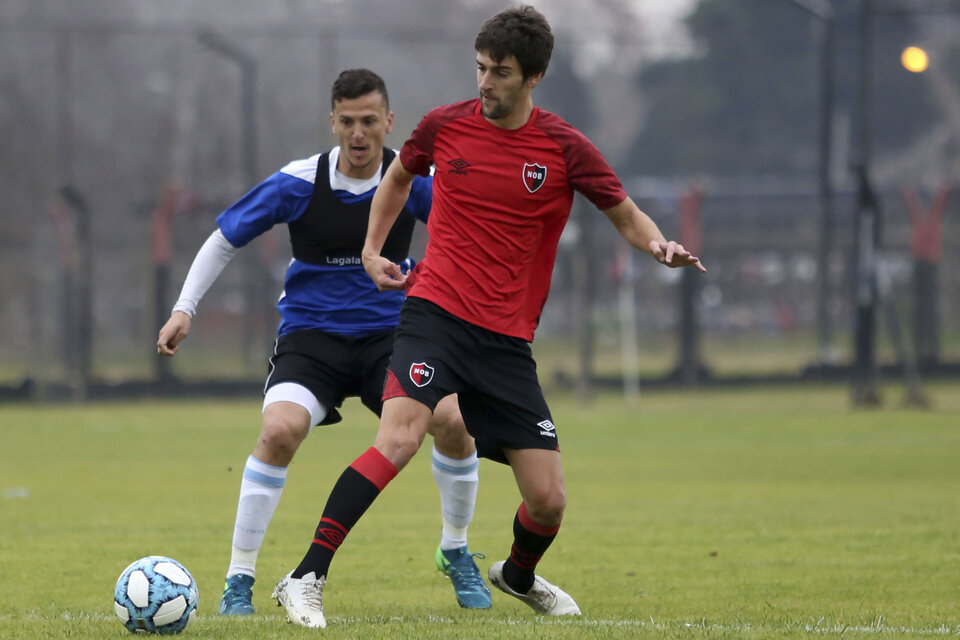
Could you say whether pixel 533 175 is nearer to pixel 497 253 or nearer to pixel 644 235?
pixel 497 253

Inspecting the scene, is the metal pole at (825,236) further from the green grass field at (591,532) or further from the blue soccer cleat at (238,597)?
the blue soccer cleat at (238,597)

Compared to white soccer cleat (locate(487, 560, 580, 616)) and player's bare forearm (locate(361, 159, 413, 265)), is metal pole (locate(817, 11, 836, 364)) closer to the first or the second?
white soccer cleat (locate(487, 560, 580, 616))

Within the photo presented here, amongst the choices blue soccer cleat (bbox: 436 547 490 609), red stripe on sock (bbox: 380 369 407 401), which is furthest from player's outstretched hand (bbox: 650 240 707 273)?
blue soccer cleat (bbox: 436 547 490 609)

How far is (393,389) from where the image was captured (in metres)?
5.04

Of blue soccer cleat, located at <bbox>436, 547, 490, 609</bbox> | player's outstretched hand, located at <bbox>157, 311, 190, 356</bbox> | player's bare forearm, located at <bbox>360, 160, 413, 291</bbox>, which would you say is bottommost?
blue soccer cleat, located at <bbox>436, 547, 490, 609</bbox>

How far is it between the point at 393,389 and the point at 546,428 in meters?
0.62

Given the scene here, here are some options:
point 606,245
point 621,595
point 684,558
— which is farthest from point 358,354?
point 606,245

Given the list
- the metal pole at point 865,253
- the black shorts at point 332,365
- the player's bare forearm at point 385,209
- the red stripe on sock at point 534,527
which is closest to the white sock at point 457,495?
the black shorts at point 332,365

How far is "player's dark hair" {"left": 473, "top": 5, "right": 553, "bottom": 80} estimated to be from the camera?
4.98m

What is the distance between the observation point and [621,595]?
19.6ft

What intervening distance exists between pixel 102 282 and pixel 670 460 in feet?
43.4

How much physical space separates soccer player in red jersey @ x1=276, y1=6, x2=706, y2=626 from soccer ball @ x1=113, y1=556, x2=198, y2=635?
88 cm

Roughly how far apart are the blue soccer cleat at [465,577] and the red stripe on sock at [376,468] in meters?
1.01

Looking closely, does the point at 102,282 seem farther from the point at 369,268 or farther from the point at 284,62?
the point at 369,268
